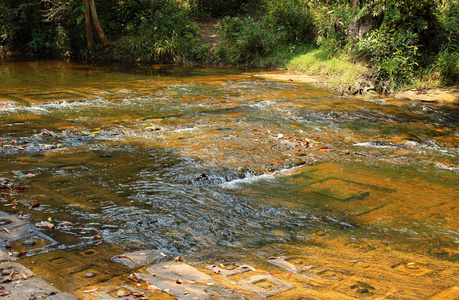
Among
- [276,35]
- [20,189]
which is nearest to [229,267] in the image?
[20,189]

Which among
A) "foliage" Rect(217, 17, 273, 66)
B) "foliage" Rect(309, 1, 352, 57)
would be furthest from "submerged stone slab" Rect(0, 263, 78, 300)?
"foliage" Rect(217, 17, 273, 66)

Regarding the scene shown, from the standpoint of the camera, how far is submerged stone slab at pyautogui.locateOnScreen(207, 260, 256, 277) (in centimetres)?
248

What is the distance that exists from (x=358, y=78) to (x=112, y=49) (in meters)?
11.1

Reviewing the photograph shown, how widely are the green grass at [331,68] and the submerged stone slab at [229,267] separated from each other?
8075 mm

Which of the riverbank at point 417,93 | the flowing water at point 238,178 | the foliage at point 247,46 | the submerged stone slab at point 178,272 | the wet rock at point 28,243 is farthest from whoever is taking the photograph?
the foliage at point 247,46

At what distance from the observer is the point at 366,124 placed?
6.88 meters

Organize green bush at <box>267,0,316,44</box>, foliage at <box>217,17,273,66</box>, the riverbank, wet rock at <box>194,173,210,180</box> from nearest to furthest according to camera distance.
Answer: wet rock at <box>194,173,210,180</box>
the riverbank
foliage at <box>217,17,273,66</box>
green bush at <box>267,0,316,44</box>

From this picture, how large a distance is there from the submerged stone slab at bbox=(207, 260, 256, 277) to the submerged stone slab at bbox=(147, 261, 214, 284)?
4.1 inches

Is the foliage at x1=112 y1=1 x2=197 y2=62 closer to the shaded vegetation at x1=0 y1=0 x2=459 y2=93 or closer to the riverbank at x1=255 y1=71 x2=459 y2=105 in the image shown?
the shaded vegetation at x1=0 y1=0 x2=459 y2=93

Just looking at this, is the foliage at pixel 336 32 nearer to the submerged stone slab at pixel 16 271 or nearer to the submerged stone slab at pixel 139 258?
the submerged stone slab at pixel 139 258

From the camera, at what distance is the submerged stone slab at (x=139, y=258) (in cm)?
255

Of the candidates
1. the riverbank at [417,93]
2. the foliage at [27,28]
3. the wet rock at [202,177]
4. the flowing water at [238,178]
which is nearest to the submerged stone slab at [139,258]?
the flowing water at [238,178]

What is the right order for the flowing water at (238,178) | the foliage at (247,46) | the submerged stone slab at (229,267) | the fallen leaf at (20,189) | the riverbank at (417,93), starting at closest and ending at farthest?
1. the submerged stone slab at (229,267)
2. the flowing water at (238,178)
3. the fallen leaf at (20,189)
4. the riverbank at (417,93)
5. the foliage at (247,46)

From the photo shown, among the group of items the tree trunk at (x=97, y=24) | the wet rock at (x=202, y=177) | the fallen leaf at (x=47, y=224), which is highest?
the tree trunk at (x=97, y=24)
